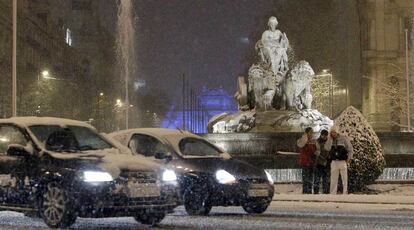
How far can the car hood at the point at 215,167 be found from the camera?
13977 millimetres

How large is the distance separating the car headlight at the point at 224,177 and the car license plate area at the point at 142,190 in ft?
8.37

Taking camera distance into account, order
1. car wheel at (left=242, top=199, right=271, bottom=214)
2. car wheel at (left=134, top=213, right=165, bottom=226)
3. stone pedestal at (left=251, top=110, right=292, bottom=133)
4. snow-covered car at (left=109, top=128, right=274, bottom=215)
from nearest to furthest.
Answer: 1. car wheel at (left=134, top=213, right=165, bottom=226)
2. snow-covered car at (left=109, top=128, right=274, bottom=215)
3. car wheel at (left=242, top=199, right=271, bottom=214)
4. stone pedestal at (left=251, top=110, right=292, bottom=133)

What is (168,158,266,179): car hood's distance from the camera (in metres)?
14.0

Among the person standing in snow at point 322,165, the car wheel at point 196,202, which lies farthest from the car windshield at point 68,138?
the person standing in snow at point 322,165

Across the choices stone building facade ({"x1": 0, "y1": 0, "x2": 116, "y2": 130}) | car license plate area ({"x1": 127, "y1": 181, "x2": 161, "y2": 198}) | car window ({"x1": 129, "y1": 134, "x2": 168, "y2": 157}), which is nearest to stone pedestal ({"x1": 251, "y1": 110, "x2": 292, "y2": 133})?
car window ({"x1": 129, "y1": 134, "x2": 168, "y2": 157})

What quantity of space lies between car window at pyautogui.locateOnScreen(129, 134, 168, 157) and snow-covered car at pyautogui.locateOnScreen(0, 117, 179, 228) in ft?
8.08

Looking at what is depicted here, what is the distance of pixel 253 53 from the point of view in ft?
227

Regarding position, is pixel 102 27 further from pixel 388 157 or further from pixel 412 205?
pixel 412 205

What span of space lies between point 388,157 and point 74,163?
666 inches

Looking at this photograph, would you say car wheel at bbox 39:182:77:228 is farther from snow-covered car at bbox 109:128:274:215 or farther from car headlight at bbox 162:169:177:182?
snow-covered car at bbox 109:128:274:215

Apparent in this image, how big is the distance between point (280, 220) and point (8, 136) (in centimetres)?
449

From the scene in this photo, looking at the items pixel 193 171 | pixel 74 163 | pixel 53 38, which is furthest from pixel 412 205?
pixel 53 38

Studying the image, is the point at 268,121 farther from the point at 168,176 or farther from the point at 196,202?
the point at 168,176

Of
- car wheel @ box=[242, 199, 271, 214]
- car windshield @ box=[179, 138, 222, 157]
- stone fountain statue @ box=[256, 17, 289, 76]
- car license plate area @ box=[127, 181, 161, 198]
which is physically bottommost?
car wheel @ box=[242, 199, 271, 214]
